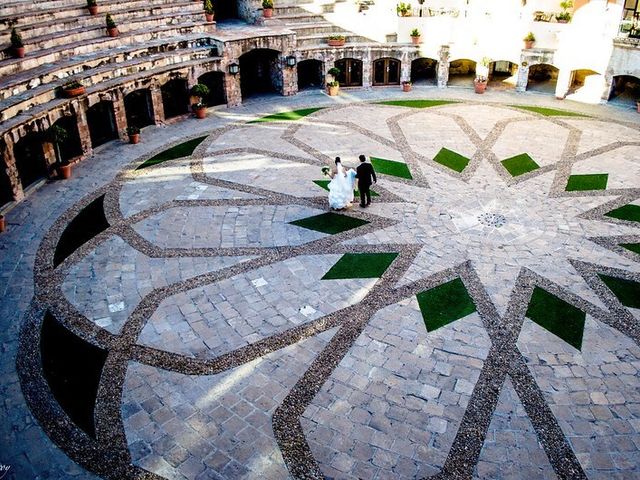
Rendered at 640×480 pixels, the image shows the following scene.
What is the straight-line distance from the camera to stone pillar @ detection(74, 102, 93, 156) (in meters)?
21.7

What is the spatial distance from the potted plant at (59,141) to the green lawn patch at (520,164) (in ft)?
53.6

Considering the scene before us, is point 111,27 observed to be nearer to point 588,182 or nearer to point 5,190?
point 5,190

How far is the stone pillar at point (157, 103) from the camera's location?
82.6ft

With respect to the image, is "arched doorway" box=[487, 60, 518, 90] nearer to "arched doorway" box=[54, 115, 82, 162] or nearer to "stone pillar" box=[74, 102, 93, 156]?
"stone pillar" box=[74, 102, 93, 156]

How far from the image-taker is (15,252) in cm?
1598

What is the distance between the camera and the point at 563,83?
29078 millimetres

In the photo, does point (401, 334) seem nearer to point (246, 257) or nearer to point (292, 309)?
point (292, 309)

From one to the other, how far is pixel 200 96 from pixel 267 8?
29.3 feet

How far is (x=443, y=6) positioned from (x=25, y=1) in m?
22.8

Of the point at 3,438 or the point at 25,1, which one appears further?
the point at 25,1

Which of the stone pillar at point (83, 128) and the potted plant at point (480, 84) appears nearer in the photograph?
the stone pillar at point (83, 128)

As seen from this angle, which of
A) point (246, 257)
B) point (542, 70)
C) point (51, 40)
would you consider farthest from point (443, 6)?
point (246, 257)

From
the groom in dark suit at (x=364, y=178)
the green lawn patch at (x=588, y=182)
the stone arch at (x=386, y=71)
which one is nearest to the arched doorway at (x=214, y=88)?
the stone arch at (x=386, y=71)

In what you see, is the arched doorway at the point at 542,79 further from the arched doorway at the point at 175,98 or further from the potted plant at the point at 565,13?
the arched doorway at the point at 175,98
